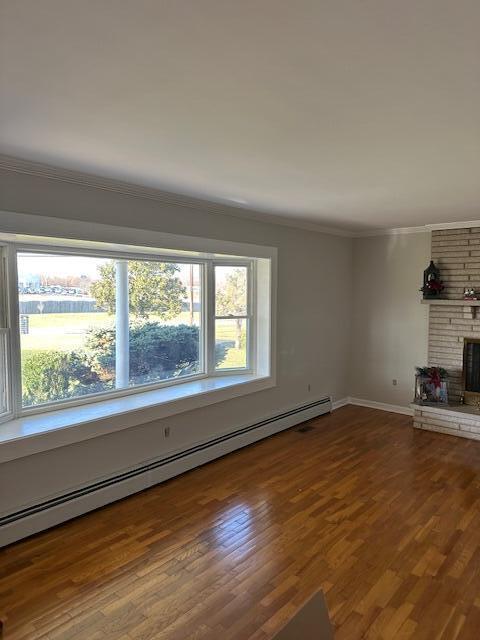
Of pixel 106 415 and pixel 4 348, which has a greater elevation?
pixel 4 348

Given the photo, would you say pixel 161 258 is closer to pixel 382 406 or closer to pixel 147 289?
pixel 147 289

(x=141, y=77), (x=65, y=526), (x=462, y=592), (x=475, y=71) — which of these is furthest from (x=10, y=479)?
(x=475, y=71)

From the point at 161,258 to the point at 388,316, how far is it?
342 cm

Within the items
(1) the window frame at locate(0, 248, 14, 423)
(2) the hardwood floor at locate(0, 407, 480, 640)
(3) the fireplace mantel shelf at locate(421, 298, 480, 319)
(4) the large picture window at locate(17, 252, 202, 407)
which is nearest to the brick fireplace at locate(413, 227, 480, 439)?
(3) the fireplace mantel shelf at locate(421, 298, 480, 319)

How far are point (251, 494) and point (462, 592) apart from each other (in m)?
1.63

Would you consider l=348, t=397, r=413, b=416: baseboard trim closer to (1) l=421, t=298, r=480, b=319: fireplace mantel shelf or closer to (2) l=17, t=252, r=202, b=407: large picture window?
(1) l=421, t=298, r=480, b=319: fireplace mantel shelf

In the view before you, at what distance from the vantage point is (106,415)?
3381mm

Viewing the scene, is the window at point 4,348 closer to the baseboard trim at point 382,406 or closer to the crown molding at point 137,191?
the crown molding at point 137,191

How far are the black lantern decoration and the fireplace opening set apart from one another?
0.67 metres

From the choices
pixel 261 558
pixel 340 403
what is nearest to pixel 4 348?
pixel 261 558

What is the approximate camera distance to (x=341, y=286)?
20.2 ft

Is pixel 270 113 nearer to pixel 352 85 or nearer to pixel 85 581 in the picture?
pixel 352 85

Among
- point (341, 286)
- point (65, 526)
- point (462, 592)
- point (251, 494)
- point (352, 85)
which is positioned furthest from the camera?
point (341, 286)

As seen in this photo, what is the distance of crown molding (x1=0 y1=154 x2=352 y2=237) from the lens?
2.77m
